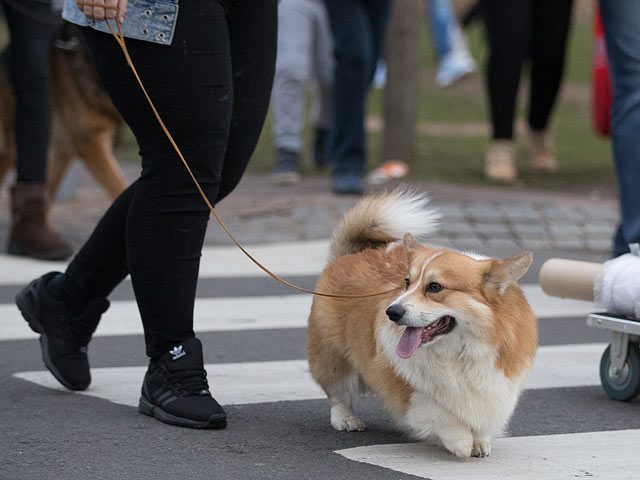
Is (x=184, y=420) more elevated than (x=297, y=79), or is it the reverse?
(x=297, y=79)

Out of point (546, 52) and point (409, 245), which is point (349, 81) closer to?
point (546, 52)

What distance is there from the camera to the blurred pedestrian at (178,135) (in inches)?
120

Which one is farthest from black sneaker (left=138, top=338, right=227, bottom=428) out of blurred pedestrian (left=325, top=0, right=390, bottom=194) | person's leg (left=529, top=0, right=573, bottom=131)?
person's leg (left=529, top=0, right=573, bottom=131)

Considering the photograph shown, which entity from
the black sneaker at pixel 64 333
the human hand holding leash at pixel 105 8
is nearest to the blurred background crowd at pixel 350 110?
the black sneaker at pixel 64 333

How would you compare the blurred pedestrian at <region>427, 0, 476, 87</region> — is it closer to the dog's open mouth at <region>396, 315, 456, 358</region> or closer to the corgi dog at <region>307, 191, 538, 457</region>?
the corgi dog at <region>307, 191, 538, 457</region>

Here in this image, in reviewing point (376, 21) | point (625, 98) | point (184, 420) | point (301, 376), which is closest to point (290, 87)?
point (376, 21)

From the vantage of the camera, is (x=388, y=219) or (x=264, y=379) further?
(x=264, y=379)

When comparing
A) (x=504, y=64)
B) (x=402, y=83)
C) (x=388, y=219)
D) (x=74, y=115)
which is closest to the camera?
(x=388, y=219)

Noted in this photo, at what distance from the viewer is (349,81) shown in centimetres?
714

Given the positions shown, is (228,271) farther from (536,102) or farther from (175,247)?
(536,102)

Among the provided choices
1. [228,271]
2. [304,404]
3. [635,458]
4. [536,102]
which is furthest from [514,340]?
[536,102]

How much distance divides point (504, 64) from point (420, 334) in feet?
16.9

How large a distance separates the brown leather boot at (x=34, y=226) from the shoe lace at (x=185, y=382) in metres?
2.72

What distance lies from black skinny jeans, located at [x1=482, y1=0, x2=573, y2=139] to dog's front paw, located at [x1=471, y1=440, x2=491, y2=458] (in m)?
5.03
